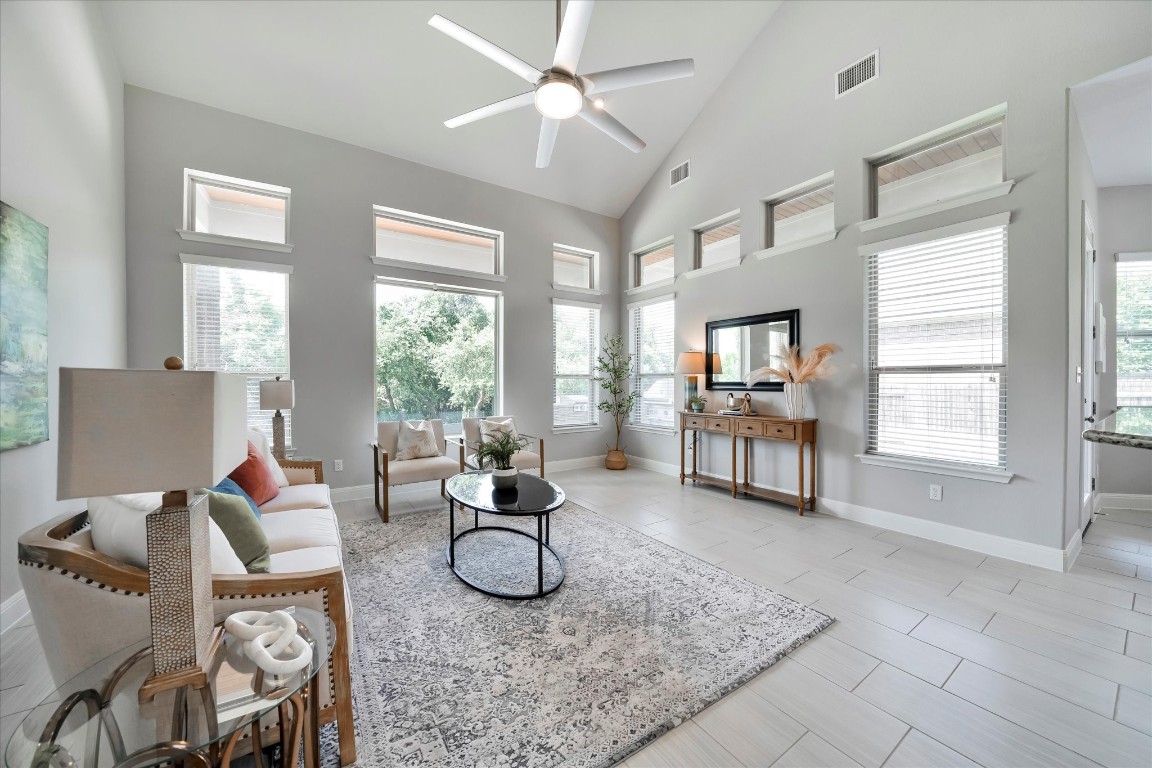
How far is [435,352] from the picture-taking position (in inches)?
198

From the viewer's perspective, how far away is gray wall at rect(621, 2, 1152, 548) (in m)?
2.85

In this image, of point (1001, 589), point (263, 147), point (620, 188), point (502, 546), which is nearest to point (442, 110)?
point (263, 147)

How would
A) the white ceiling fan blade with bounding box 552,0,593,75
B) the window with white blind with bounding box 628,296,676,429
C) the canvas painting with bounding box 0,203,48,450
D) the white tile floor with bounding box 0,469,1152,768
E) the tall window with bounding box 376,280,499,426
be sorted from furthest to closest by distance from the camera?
the window with white blind with bounding box 628,296,676,429 → the tall window with bounding box 376,280,499,426 → the white ceiling fan blade with bounding box 552,0,593,75 → the canvas painting with bounding box 0,203,48,450 → the white tile floor with bounding box 0,469,1152,768

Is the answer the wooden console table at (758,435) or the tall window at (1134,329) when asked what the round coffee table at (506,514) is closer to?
the wooden console table at (758,435)

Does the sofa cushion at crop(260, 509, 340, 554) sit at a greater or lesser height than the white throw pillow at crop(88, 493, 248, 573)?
lesser

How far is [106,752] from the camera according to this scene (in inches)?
36.6

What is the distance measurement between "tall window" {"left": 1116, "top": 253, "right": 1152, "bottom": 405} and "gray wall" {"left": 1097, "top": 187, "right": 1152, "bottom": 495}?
6cm

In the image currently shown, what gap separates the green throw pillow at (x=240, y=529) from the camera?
64.3 inches

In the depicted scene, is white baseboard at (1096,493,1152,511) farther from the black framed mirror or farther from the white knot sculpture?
the white knot sculpture

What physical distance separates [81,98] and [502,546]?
158 inches

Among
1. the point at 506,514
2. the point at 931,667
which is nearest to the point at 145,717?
the point at 506,514

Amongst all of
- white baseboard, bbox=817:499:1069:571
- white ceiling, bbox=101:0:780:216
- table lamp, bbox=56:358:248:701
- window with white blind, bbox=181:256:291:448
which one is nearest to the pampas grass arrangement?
white baseboard, bbox=817:499:1069:571

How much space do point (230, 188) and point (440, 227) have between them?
191 cm

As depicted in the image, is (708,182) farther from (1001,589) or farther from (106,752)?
(106,752)
